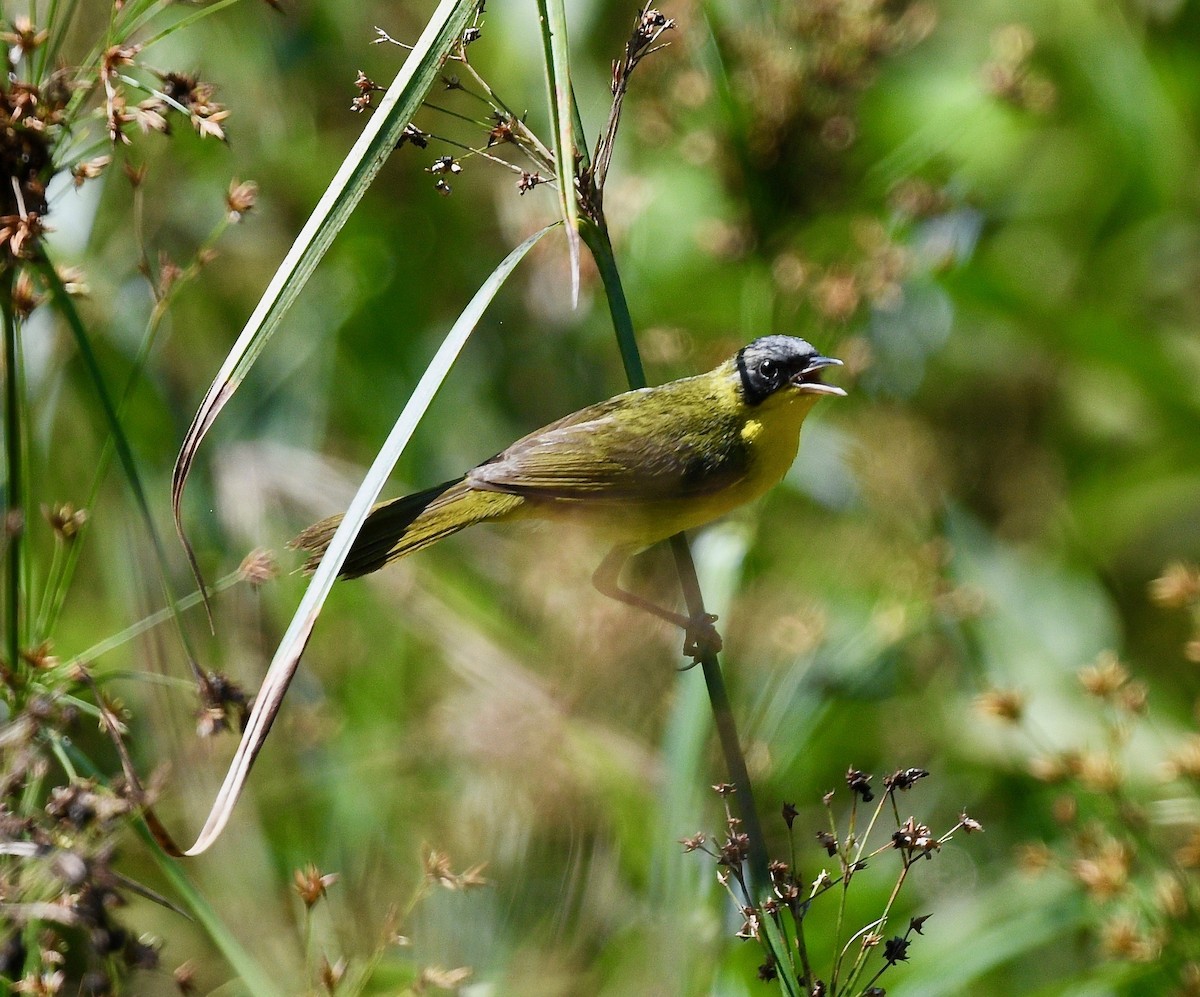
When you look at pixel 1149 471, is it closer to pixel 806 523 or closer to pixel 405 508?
pixel 806 523

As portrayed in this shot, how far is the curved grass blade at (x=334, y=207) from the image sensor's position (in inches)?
67.6

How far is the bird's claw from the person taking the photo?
8.26 feet

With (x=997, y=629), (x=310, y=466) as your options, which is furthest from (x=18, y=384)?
(x=997, y=629)

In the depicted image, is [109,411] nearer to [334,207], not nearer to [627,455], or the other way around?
[334,207]

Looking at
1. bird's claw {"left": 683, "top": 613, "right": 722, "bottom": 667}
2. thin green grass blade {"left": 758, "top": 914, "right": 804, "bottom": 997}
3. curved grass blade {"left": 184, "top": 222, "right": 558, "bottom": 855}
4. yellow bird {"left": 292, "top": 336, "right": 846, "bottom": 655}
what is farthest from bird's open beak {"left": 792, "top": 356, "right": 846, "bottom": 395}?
thin green grass blade {"left": 758, "top": 914, "right": 804, "bottom": 997}

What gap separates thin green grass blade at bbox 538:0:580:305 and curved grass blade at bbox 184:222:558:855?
0.15m

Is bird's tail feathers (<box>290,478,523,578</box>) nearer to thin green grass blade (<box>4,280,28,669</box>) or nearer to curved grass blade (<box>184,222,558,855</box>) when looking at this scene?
thin green grass blade (<box>4,280,28,669</box>)

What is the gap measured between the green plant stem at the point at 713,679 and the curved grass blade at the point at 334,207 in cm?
35

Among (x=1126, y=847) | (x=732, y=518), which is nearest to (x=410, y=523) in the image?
(x=732, y=518)

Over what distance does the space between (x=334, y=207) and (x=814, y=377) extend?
1640 mm

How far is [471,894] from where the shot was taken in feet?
9.84

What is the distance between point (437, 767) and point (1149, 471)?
2.61 metres

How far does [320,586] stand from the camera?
5.49 feet

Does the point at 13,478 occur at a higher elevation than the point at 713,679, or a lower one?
higher
